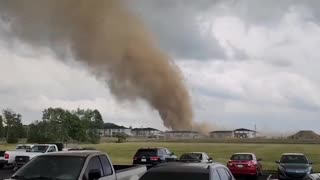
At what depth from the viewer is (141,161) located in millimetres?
35188

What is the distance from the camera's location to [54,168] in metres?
11.9

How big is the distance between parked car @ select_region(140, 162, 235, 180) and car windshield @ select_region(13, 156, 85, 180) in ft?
6.43

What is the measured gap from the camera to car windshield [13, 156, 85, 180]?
11530 mm

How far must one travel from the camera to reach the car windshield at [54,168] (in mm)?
11530

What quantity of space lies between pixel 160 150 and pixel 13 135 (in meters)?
94.3

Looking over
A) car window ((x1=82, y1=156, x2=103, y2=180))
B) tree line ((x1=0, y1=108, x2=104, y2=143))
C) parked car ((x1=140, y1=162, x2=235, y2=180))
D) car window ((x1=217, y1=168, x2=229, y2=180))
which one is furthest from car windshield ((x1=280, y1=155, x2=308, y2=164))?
tree line ((x1=0, y1=108, x2=104, y2=143))

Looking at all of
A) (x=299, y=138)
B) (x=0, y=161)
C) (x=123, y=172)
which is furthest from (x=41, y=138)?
(x=123, y=172)

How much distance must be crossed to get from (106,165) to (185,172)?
3.73m

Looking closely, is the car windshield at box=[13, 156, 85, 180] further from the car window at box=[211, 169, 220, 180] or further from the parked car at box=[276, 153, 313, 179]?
the parked car at box=[276, 153, 313, 179]

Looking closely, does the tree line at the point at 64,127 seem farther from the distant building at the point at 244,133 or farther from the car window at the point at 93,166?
the car window at the point at 93,166

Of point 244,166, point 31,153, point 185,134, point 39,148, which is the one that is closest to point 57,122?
point 185,134

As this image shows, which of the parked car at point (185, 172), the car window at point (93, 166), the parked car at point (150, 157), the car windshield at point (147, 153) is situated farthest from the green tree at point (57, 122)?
the parked car at point (185, 172)

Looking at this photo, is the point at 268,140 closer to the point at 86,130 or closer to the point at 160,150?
the point at 86,130

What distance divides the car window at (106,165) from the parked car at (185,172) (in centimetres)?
279
